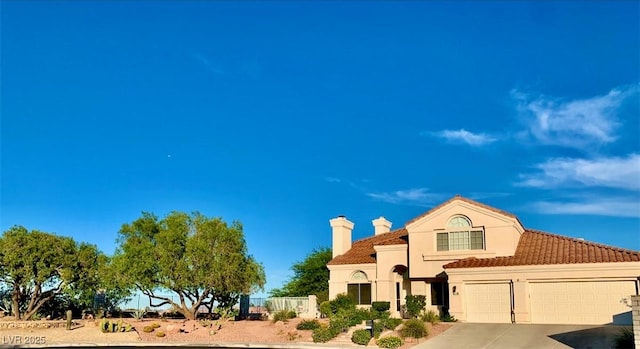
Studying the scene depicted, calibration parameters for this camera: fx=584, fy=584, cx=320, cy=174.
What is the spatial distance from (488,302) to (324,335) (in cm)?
957

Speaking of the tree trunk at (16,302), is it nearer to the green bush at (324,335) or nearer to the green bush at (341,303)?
the green bush at (341,303)

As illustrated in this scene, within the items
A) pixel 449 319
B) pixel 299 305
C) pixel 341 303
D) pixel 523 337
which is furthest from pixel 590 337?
pixel 299 305

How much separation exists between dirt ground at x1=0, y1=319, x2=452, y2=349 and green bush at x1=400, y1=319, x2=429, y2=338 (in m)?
0.57

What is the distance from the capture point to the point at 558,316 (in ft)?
99.6

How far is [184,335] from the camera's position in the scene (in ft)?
104

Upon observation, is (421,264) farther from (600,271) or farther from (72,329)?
(72,329)

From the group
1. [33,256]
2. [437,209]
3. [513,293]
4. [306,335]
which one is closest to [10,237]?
[33,256]

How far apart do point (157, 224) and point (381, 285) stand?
52.6ft

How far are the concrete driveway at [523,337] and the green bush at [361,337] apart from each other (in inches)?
106

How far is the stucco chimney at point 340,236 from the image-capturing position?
4406cm

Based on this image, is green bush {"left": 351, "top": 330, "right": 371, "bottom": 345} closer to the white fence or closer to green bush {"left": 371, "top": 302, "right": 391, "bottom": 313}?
green bush {"left": 371, "top": 302, "right": 391, "bottom": 313}

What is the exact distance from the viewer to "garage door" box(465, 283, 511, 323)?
31406 mm

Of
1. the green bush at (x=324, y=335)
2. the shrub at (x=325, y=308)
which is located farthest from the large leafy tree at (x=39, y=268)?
the green bush at (x=324, y=335)

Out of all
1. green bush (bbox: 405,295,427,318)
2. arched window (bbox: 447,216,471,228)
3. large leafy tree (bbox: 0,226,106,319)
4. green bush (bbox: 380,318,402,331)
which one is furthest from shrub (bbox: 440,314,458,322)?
large leafy tree (bbox: 0,226,106,319)
